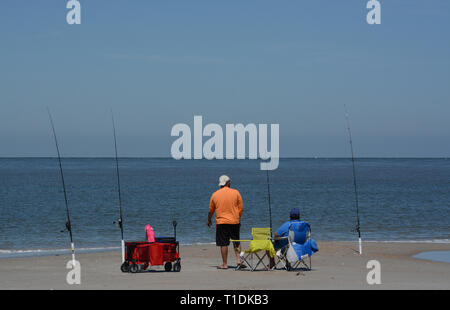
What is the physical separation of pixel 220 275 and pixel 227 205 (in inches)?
45.4

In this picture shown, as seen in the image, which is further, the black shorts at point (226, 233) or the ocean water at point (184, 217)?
the ocean water at point (184, 217)

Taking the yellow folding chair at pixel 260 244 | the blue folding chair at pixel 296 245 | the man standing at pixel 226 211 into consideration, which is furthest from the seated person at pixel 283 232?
the man standing at pixel 226 211

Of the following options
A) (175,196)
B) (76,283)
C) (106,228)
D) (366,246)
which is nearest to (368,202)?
(175,196)

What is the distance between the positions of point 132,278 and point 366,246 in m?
7.88

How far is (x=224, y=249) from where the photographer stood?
455 inches

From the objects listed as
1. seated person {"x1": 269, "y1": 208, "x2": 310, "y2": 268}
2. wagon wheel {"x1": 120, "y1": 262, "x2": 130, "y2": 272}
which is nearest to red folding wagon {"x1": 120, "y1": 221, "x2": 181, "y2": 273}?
wagon wheel {"x1": 120, "y1": 262, "x2": 130, "y2": 272}

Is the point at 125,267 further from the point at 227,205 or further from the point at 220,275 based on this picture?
the point at 227,205

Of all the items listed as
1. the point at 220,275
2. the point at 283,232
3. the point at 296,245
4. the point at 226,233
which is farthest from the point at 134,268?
the point at 296,245

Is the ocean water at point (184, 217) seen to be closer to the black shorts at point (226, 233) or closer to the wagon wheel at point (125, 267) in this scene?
the wagon wheel at point (125, 267)

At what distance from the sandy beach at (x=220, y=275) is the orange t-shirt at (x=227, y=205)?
0.83m

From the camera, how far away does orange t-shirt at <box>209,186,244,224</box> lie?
1126cm

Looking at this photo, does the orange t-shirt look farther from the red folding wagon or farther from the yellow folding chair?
the red folding wagon

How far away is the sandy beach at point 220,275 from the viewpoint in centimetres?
952
